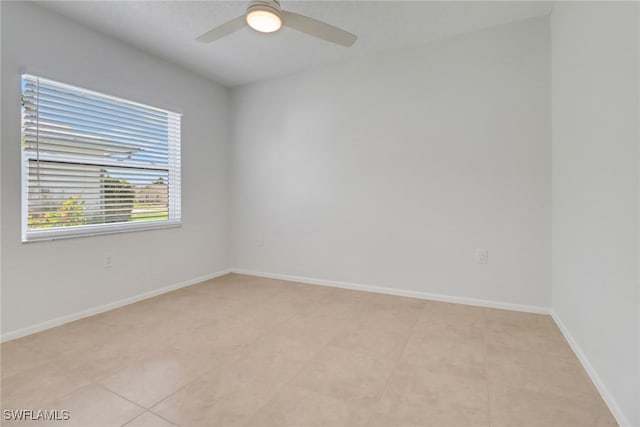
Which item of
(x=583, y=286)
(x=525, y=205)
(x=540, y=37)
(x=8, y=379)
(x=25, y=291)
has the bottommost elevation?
(x=8, y=379)

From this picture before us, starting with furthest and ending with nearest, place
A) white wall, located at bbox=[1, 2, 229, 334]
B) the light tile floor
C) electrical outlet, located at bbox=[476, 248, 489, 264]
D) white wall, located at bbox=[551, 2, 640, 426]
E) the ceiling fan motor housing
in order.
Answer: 1. electrical outlet, located at bbox=[476, 248, 489, 264]
2. white wall, located at bbox=[1, 2, 229, 334]
3. the ceiling fan motor housing
4. the light tile floor
5. white wall, located at bbox=[551, 2, 640, 426]

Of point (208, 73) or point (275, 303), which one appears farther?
point (208, 73)

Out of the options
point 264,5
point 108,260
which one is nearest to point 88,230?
point 108,260

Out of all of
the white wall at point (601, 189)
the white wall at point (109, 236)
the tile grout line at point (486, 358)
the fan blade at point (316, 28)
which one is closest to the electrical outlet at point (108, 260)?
the white wall at point (109, 236)

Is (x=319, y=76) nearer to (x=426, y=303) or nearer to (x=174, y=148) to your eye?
(x=174, y=148)

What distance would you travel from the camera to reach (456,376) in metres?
1.80

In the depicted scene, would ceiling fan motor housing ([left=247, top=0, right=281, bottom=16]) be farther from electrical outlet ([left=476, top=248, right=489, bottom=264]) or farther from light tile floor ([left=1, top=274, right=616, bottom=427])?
electrical outlet ([left=476, top=248, right=489, bottom=264])

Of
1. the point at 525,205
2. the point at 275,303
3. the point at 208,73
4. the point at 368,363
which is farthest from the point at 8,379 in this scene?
the point at 525,205

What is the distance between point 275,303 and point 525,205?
97.2 inches

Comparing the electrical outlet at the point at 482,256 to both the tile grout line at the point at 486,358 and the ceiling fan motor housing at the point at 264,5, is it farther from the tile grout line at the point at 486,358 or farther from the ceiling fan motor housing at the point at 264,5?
the ceiling fan motor housing at the point at 264,5

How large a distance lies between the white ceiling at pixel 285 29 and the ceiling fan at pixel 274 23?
1.33 ft

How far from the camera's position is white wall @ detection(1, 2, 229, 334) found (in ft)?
7.61

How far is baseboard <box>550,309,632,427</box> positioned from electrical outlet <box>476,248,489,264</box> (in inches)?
28.5

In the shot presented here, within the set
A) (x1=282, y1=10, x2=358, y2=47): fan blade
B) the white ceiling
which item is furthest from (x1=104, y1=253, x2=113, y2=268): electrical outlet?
(x1=282, y1=10, x2=358, y2=47): fan blade
